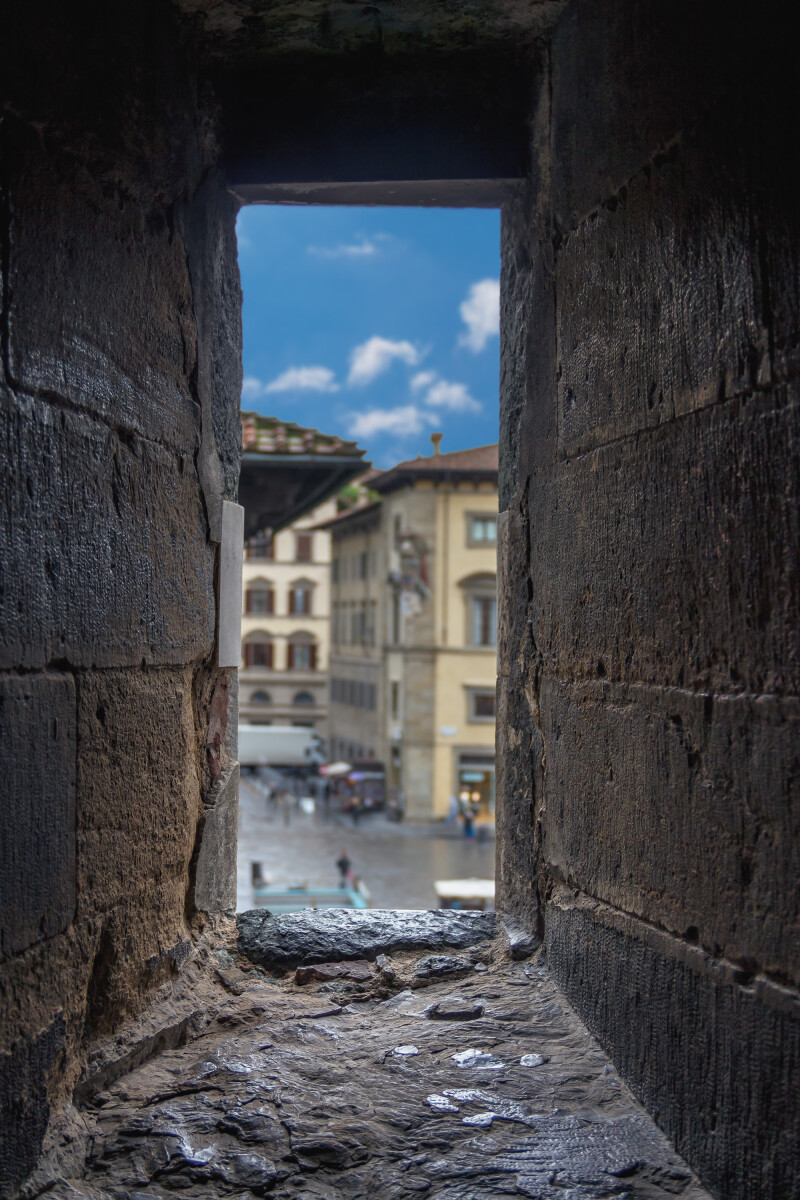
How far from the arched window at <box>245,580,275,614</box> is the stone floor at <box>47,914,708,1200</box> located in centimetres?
3325

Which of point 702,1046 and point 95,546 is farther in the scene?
point 95,546

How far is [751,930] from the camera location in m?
1.49

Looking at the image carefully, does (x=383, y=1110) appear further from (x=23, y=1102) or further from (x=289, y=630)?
(x=289, y=630)

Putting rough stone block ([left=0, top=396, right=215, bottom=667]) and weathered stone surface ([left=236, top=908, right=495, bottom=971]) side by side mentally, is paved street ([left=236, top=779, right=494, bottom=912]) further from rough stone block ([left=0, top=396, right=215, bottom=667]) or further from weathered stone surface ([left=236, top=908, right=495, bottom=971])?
rough stone block ([left=0, top=396, right=215, bottom=667])

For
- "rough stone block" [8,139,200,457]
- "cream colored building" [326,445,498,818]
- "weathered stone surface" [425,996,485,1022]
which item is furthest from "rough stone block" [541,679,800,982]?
"cream colored building" [326,445,498,818]

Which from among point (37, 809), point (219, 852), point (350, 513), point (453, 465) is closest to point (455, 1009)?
point (219, 852)

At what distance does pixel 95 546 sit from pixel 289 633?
112 feet

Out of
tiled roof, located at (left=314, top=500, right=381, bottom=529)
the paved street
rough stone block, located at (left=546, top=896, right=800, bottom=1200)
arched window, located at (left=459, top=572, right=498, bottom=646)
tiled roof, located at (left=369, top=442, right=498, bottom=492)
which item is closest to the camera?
rough stone block, located at (left=546, top=896, right=800, bottom=1200)

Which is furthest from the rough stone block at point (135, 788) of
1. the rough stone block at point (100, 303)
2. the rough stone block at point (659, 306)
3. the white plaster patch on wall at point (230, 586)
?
the rough stone block at point (659, 306)

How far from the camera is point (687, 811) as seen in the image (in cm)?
167

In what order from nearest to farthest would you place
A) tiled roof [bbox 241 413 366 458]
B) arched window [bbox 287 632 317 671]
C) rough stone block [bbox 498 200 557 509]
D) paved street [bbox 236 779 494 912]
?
1. rough stone block [bbox 498 200 557 509]
2. tiled roof [bbox 241 413 366 458]
3. paved street [bbox 236 779 494 912]
4. arched window [bbox 287 632 317 671]

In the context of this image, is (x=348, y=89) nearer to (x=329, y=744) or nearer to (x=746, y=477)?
(x=746, y=477)

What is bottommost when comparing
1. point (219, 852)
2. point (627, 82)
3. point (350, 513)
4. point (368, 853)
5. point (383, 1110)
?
point (368, 853)

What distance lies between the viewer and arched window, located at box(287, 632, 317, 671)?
35750mm
